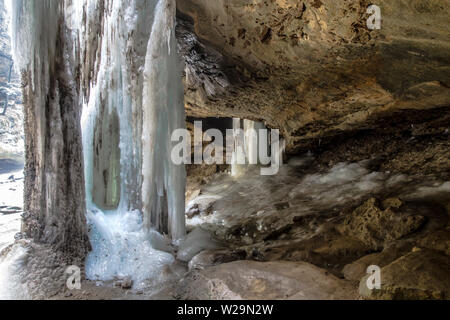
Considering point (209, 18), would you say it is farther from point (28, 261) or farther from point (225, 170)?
point (225, 170)

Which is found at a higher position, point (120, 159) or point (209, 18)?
point (209, 18)

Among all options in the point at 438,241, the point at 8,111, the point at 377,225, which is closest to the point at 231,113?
the point at 377,225

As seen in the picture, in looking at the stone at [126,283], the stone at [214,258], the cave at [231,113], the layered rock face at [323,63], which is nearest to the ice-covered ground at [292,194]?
the cave at [231,113]

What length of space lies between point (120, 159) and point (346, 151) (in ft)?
15.7

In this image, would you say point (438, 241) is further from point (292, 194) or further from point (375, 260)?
point (292, 194)

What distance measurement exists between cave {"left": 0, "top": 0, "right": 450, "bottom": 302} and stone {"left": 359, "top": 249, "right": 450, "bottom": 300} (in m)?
0.01

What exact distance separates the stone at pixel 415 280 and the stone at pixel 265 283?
9.5 inches

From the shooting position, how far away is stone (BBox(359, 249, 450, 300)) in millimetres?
1987

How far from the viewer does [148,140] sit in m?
4.32

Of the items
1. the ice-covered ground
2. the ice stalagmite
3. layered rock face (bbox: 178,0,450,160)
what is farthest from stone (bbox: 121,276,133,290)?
layered rock face (bbox: 178,0,450,160)

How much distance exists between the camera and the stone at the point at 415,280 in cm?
199

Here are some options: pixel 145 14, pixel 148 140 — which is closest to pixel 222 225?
pixel 148 140

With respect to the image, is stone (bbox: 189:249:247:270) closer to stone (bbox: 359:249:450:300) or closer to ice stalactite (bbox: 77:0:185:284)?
ice stalactite (bbox: 77:0:185:284)

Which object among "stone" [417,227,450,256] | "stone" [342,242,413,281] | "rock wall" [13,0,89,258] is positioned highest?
"rock wall" [13,0,89,258]
